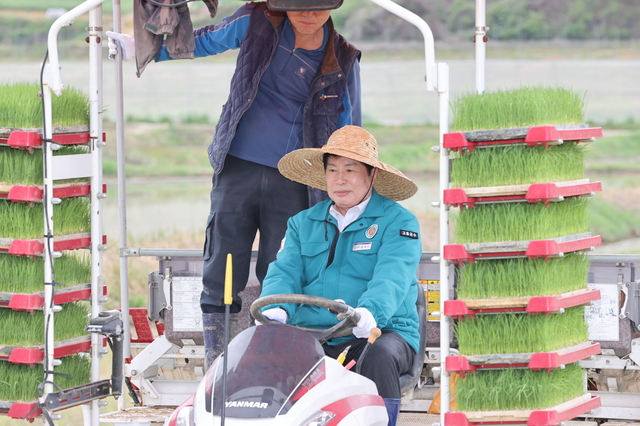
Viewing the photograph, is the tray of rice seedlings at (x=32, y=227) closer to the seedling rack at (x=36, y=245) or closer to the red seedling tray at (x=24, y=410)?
the seedling rack at (x=36, y=245)

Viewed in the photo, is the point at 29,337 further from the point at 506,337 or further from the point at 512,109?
the point at 512,109

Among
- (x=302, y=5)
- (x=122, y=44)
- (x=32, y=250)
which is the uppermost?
(x=302, y=5)

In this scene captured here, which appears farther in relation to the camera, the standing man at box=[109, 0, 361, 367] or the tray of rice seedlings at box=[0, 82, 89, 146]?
the standing man at box=[109, 0, 361, 367]

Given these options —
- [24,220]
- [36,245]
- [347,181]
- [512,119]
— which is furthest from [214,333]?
[512,119]

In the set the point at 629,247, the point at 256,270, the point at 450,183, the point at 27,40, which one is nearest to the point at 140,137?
the point at 27,40

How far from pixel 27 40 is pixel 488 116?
16905mm

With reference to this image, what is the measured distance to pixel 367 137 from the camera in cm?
417

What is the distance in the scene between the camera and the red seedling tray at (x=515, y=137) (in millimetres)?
3844

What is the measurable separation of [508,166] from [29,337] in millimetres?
2423

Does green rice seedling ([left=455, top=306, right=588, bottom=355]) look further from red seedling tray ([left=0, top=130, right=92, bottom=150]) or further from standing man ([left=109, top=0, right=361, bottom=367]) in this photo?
red seedling tray ([left=0, top=130, right=92, bottom=150])

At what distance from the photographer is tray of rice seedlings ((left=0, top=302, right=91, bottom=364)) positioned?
4555 mm

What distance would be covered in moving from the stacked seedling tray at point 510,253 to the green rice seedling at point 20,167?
6.53 feet

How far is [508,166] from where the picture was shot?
391cm

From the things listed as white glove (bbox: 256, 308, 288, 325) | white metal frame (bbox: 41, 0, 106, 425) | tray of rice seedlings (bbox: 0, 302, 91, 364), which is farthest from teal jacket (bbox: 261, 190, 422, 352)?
tray of rice seedlings (bbox: 0, 302, 91, 364)
